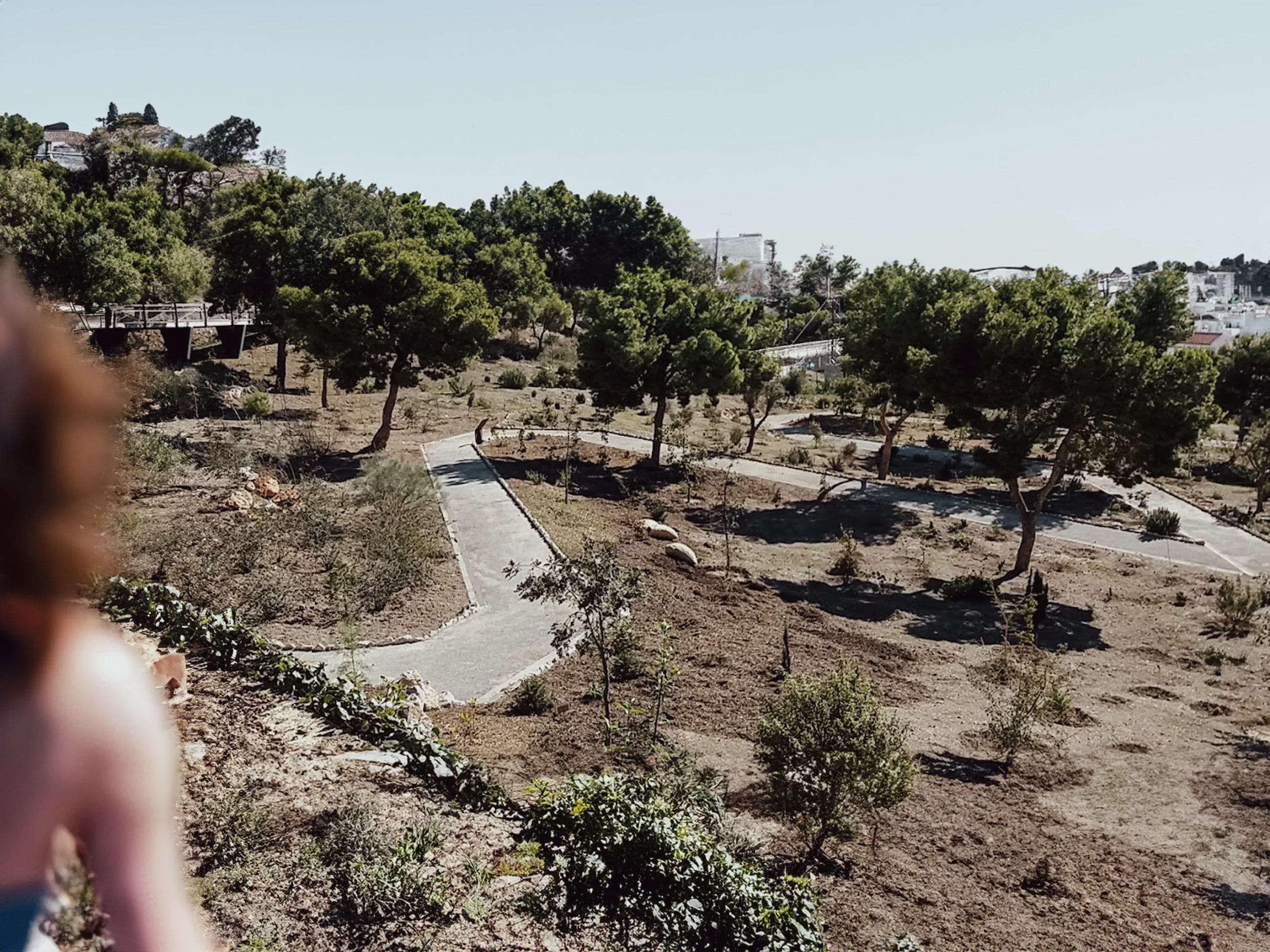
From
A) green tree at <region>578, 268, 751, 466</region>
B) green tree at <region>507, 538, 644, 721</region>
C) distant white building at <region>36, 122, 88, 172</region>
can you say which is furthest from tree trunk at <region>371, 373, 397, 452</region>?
distant white building at <region>36, 122, 88, 172</region>

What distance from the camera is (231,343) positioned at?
123ft

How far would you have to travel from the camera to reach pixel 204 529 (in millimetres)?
15148

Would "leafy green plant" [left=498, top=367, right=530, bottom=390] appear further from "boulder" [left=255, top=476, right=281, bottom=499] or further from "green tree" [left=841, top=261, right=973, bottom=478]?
"boulder" [left=255, top=476, right=281, bottom=499]

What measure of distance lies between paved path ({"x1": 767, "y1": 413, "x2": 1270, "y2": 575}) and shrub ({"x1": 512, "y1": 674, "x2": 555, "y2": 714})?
15298 millimetres

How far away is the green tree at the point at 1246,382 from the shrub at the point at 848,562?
2235 centimetres

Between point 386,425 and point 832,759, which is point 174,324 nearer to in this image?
point 386,425

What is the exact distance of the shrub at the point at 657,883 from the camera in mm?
6254

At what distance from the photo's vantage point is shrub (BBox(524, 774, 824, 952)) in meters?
6.25

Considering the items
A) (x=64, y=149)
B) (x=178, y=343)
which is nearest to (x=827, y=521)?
(x=178, y=343)

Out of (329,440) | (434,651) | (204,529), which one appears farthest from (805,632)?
(329,440)

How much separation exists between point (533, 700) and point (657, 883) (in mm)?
4730

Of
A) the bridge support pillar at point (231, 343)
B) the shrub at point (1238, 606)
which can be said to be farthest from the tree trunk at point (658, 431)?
the bridge support pillar at point (231, 343)

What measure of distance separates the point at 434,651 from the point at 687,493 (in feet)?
38.1

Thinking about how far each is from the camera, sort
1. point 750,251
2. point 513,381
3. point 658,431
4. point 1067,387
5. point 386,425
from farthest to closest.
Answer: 1. point 750,251
2. point 513,381
3. point 658,431
4. point 386,425
5. point 1067,387
